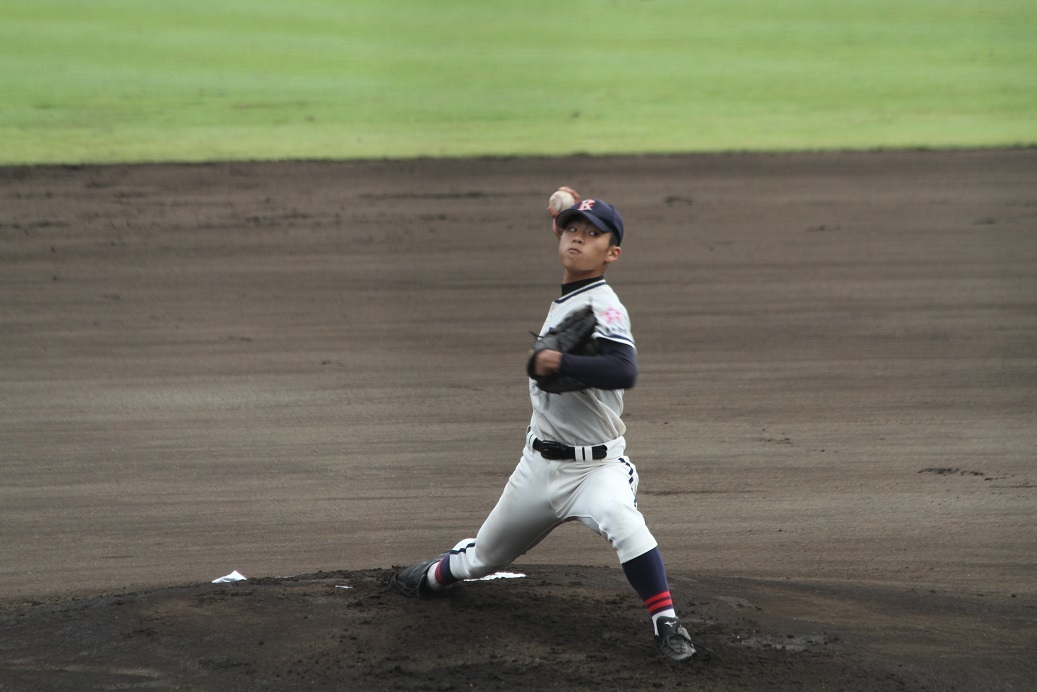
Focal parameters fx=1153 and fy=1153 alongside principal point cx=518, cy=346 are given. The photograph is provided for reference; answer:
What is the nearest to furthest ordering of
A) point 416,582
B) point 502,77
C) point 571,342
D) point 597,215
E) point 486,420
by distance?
point 571,342 → point 597,215 → point 416,582 → point 486,420 → point 502,77

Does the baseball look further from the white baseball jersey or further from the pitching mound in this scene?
the pitching mound

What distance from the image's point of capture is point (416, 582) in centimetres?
411

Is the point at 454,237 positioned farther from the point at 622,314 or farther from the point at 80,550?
the point at 622,314

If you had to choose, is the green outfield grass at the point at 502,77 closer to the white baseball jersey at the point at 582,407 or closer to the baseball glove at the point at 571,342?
the white baseball jersey at the point at 582,407

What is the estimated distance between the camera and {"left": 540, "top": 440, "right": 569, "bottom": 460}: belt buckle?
3.70 m

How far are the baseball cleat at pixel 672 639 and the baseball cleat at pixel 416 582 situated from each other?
90 cm

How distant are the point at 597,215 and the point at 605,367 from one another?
540mm

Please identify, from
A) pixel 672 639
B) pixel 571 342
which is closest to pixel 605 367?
pixel 571 342

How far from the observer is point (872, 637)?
13.2 ft

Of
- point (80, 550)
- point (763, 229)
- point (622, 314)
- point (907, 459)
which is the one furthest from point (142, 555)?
point (763, 229)

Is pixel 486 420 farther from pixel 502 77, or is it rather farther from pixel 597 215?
pixel 502 77

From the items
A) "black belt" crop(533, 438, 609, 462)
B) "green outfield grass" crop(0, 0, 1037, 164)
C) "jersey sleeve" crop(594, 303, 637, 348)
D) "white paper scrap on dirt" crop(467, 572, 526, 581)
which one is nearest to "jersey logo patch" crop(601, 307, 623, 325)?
"jersey sleeve" crop(594, 303, 637, 348)

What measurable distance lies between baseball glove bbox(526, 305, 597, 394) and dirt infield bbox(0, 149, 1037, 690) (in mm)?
893

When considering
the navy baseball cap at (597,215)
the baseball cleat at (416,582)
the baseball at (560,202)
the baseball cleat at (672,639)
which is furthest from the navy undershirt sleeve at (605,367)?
the baseball cleat at (416,582)
